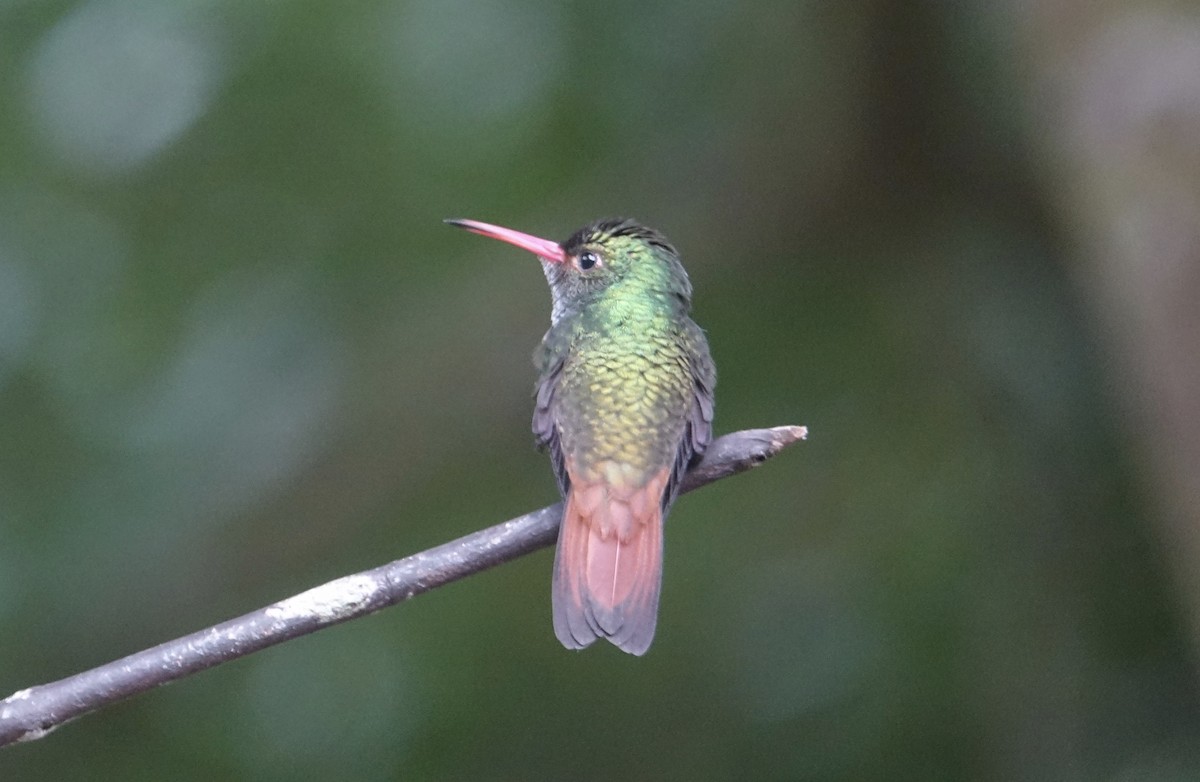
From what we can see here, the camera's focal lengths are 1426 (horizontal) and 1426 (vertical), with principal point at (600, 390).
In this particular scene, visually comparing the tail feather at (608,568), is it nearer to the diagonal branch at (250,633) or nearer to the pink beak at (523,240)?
the diagonal branch at (250,633)

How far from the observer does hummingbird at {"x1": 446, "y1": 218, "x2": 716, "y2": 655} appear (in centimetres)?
227

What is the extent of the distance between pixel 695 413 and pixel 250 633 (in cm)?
96

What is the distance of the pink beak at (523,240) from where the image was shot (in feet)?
9.23

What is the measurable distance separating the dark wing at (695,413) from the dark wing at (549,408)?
0.63 ft

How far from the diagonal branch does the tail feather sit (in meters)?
0.21

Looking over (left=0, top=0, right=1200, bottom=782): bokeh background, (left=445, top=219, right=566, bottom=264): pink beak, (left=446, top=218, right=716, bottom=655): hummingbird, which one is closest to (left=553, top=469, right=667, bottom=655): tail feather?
(left=446, top=218, right=716, bottom=655): hummingbird

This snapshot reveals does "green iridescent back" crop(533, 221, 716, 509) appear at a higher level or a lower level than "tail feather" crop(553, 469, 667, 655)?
higher

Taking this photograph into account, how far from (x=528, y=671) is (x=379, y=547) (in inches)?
24.1

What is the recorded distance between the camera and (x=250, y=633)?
1.93 meters

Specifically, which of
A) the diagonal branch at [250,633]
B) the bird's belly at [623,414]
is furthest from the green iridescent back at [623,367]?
the diagonal branch at [250,633]

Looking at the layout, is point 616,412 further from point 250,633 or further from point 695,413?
point 250,633

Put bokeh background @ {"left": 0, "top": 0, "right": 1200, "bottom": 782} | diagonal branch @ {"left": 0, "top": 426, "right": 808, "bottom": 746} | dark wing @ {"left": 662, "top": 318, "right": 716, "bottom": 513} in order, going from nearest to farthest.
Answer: diagonal branch @ {"left": 0, "top": 426, "right": 808, "bottom": 746} < dark wing @ {"left": 662, "top": 318, "right": 716, "bottom": 513} < bokeh background @ {"left": 0, "top": 0, "right": 1200, "bottom": 782}

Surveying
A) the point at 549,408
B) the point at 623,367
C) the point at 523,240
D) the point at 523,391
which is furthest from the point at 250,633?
the point at 523,391

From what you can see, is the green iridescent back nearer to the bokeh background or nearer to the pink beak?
the pink beak
